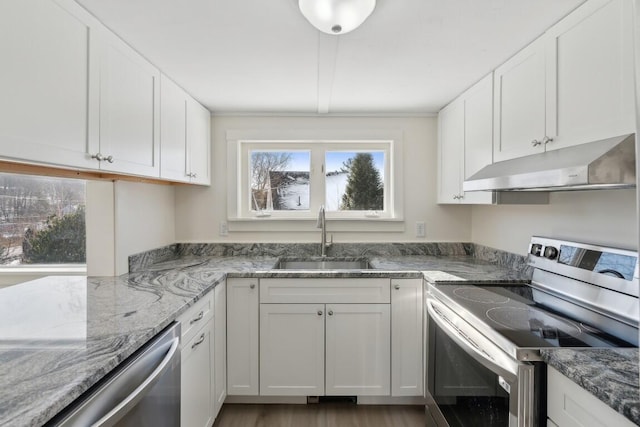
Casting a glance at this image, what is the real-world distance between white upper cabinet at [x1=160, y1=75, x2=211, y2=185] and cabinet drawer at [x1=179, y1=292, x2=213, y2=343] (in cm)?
77

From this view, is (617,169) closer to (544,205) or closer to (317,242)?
(544,205)

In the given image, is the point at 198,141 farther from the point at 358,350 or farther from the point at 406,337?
the point at 406,337

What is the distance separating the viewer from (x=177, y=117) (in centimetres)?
196

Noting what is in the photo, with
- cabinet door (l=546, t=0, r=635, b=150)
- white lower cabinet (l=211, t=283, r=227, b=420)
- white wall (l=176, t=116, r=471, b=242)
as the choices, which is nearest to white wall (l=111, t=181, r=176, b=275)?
white wall (l=176, t=116, r=471, b=242)

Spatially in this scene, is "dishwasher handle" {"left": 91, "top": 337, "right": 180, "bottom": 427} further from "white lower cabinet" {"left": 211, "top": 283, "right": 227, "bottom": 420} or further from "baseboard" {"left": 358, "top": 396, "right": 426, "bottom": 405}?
"baseboard" {"left": 358, "top": 396, "right": 426, "bottom": 405}

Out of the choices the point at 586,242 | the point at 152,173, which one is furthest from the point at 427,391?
the point at 152,173

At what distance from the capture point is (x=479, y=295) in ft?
5.08

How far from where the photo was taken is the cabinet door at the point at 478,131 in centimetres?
179

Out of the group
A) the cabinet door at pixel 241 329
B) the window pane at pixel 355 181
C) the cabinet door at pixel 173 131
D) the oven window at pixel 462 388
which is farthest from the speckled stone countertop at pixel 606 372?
the cabinet door at pixel 173 131

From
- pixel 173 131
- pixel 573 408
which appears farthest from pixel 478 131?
pixel 173 131

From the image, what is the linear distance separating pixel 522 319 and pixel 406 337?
0.83 metres

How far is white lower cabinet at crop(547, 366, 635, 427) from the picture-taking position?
77 cm

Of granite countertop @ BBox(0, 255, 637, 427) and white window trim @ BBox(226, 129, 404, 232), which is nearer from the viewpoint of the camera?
granite countertop @ BBox(0, 255, 637, 427)

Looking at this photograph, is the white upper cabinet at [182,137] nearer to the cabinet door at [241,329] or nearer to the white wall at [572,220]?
the cabinet door at [241,329]
